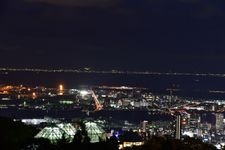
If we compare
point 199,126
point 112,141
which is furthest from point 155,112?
point 112,141

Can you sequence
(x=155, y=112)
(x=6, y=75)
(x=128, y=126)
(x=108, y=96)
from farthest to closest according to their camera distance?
(x=6, y=75) → (x=108, y=96) → (x=155, y=112) → (x=128, y=126)

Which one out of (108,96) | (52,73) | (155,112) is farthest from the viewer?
(52,73)

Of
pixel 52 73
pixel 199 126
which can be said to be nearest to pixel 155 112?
pixel 199 126

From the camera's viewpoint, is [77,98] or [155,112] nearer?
[155,112]

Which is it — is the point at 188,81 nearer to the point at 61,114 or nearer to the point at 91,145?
the point at 61,114

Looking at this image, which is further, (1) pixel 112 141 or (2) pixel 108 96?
(2) pixel 108 96

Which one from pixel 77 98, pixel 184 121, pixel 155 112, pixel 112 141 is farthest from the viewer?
pixel 77 98

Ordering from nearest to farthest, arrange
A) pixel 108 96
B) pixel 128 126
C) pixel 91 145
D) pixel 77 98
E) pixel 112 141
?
1. pixel 91 145
2. pixel 112 141
3. pixel 128 126
4. pixel 77 98
5. pixel 108 96

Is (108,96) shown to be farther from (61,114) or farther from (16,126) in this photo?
(16,126)

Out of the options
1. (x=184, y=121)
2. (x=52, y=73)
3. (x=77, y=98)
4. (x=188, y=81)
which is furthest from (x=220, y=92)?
(x=184, y=121)
